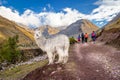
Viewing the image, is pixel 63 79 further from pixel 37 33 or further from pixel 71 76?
pixel 37 33

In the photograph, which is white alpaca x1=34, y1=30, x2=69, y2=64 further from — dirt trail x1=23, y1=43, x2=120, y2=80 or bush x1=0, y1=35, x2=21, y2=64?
bush x1=0, y1=35, x2=21, y2=64

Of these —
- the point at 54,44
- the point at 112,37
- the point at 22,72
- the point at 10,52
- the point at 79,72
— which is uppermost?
the point at 112,37

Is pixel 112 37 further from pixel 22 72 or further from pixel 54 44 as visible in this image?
pixel 54 44

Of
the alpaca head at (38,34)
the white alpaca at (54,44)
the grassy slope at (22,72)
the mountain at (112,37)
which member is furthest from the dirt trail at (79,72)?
the mountain at (112,37)

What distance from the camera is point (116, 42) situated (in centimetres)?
4525

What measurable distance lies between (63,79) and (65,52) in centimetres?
314

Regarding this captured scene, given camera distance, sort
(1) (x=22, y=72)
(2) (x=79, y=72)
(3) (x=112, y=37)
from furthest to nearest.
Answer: (3) (x=112, y=37)
(1) (x=22, y=72)
(2) (x=79, y=72)

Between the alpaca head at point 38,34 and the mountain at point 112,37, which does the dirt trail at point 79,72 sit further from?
the mountain at point 112,37

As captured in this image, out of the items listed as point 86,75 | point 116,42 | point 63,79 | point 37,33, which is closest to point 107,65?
point 86,75

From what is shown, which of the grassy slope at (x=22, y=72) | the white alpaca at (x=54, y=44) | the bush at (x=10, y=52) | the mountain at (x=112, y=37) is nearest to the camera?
the white alpaca at (x=54, y=44)

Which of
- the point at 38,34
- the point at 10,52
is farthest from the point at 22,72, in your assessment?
the point at 10,52

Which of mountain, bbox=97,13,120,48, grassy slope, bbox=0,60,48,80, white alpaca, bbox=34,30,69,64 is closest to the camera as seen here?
white alpaca, bbox=34,30,69,64

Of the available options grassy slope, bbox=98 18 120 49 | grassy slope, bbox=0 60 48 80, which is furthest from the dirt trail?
grassy slope, bbox=98 18 120 49

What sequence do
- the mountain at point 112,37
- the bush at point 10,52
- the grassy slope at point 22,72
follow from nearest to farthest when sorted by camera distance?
the grassy slope at point 22,72 < the mountain at point 112,37 < the bush at point 10,52
